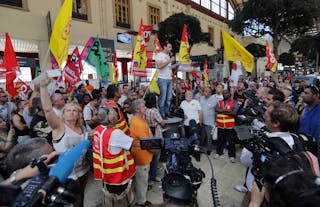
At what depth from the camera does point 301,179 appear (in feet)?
2.82

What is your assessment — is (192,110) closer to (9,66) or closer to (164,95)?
(164,95)

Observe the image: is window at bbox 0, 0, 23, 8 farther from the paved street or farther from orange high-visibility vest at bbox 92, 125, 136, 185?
orange high-visibility vest at bbox 92, 125, 136, 185

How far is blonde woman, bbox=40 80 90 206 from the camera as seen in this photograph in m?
2.12

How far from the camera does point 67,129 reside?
2.36 metres

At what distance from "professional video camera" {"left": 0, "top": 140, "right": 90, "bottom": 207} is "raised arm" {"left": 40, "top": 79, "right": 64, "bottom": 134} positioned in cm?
115

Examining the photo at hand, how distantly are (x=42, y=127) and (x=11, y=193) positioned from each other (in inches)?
85.8

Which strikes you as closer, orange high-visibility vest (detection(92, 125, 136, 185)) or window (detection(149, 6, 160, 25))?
orange high-visibility vest (detection(92, 125, 136, 185))

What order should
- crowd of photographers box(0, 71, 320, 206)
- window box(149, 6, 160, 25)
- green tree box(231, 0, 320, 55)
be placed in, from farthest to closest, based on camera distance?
window box(149, 6, 160, 25), green tree box(231, 0, 320, 55), crowd of photographers box(0, 71, 320, 206)

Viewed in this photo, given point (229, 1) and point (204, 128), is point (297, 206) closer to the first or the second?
point (204, 128)

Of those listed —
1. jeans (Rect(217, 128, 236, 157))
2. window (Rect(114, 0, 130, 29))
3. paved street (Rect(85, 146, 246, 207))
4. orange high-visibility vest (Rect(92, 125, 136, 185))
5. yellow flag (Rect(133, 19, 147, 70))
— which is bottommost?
paved street (Rect(85, 146, 246, 207))

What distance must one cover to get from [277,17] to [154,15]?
967cm

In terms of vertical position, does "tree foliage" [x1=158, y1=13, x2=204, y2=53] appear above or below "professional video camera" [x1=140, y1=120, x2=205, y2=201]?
above

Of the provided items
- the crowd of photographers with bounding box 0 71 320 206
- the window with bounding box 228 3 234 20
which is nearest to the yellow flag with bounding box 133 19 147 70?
the crowd of photographers with bounding box 0 71 320 206

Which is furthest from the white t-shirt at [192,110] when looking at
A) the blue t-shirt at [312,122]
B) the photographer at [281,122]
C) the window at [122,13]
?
the window at [122,13]
